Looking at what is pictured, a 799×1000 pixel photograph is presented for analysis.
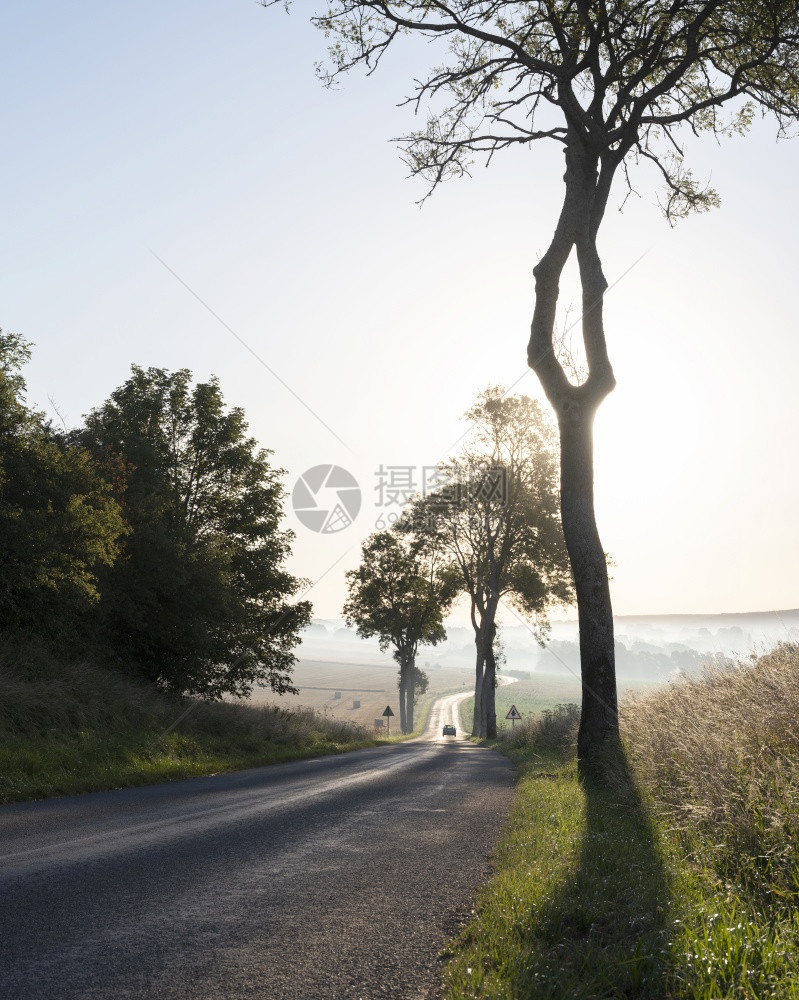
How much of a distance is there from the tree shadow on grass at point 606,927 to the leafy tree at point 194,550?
62.4 feet

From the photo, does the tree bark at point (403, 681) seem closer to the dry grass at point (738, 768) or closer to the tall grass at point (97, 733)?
the tall grass at point (97, 733)

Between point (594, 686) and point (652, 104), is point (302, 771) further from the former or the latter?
point (652, 104)

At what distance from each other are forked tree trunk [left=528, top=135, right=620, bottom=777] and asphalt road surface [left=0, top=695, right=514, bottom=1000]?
8.81 ft

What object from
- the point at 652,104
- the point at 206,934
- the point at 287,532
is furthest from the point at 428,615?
the point at 206,934

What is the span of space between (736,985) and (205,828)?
637 centimetres

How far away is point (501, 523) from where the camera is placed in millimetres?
40312

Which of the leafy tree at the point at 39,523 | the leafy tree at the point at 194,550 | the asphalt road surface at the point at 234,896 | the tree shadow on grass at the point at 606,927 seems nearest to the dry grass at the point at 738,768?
the tree shadow on grass at the point at 606,927

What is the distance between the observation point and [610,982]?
3389 mm

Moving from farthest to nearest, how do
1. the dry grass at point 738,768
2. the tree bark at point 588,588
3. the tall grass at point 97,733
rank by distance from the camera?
1. the tall grass at point 97,733
2. the tree bark at point 588,588
3. the dry grass at point 738,768

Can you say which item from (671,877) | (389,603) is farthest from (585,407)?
(389,603)

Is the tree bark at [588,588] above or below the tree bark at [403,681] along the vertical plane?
above

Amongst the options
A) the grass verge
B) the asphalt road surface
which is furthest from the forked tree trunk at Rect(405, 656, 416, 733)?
the grass verge

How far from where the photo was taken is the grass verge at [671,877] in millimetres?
3406

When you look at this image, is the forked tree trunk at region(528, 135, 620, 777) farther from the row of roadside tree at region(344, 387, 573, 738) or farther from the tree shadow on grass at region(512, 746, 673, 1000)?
the row of roadside tree at region(344, 387, 573, 738)
